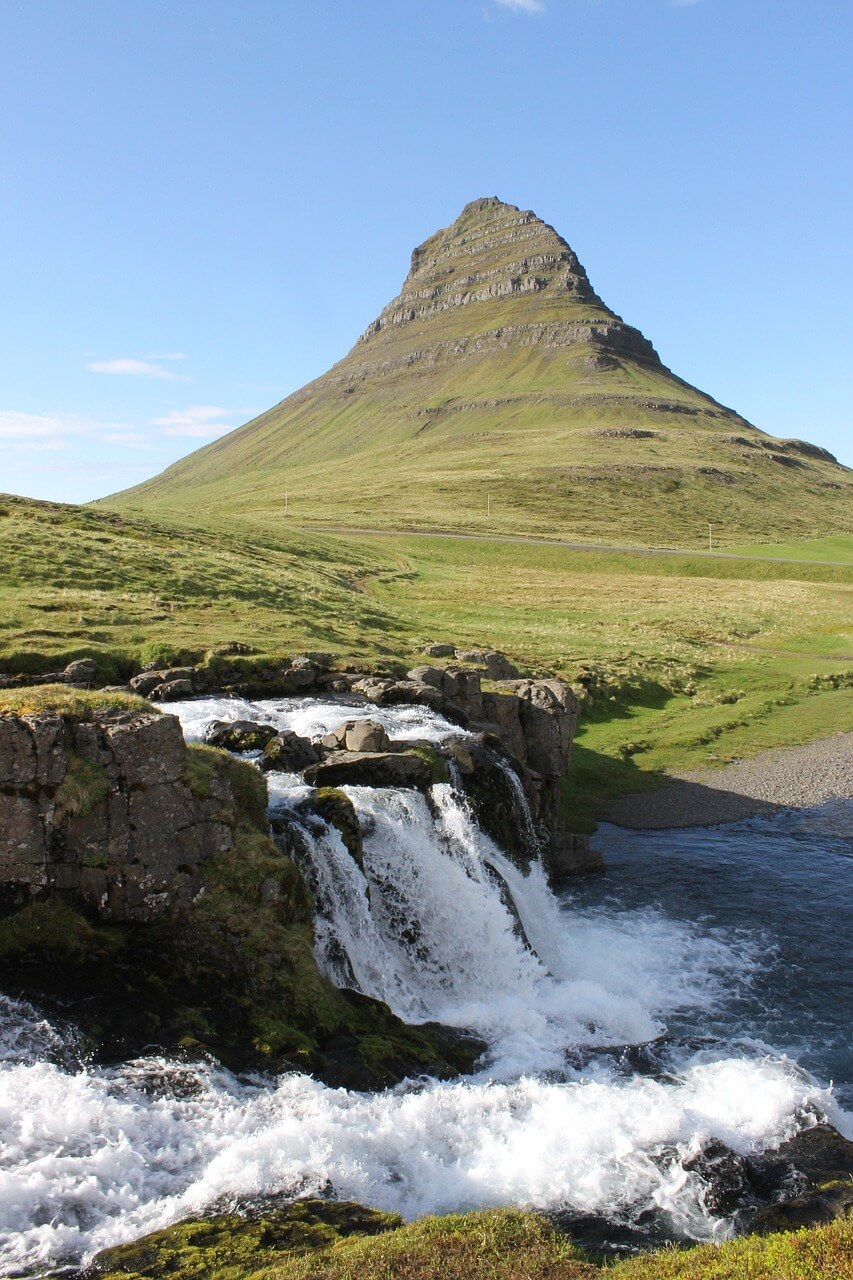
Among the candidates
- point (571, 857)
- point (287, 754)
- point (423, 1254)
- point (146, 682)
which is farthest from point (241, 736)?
point (423, 1254)

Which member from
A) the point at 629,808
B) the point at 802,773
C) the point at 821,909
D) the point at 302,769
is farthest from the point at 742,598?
the point at 302,769

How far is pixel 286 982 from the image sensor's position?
19.5 m

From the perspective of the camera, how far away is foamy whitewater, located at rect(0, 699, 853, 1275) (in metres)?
14.2

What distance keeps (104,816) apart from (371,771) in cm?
1044

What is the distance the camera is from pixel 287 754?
2819cm

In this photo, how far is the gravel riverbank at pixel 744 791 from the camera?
42219 millimetres

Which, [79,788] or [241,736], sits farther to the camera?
[241,736]

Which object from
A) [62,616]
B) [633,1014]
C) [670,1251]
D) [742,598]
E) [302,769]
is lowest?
[633,1014]

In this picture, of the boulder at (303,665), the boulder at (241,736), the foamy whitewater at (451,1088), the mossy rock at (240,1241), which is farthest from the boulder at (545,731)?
the mossy rock at (240,1241)

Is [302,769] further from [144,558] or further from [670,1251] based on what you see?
[144,558]

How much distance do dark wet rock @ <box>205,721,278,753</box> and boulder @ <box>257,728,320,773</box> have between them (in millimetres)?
417

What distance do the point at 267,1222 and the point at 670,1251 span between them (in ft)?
20.0

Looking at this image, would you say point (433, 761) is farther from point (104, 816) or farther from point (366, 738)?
point (104, 816)

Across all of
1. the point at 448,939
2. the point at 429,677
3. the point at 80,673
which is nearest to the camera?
the point at 448,939
